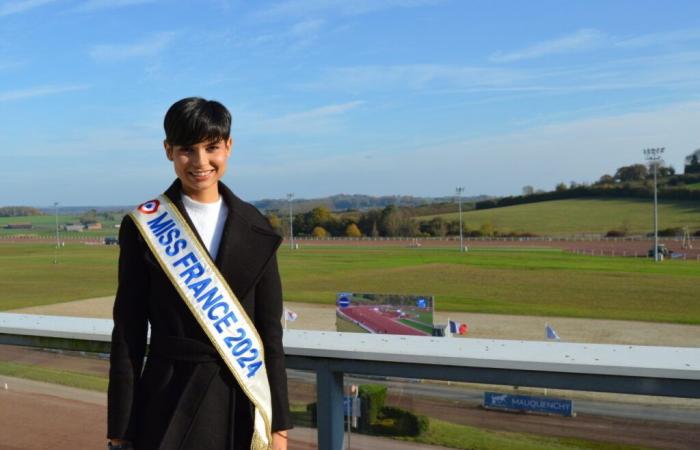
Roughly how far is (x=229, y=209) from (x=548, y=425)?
901 mm

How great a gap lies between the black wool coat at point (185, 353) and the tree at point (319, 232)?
265ft

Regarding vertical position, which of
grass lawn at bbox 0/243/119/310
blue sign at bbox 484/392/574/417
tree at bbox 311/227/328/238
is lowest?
grass lawn at bbox 0/243/119/310

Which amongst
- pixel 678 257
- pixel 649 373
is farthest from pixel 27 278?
pixel 649 373

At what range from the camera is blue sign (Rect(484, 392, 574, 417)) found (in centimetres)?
160

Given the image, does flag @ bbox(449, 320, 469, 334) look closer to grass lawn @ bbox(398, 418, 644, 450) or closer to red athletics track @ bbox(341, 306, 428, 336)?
red athletics track @ bbox(341, 306, 428, 336)

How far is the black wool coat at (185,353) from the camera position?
150 cm

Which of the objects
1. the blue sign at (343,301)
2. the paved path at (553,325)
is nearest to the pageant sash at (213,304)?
the paved path at (553,325)

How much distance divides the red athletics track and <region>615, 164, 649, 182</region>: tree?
9007 centimetres

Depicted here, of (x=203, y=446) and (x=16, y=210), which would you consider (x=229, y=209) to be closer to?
(x=203, y=446)

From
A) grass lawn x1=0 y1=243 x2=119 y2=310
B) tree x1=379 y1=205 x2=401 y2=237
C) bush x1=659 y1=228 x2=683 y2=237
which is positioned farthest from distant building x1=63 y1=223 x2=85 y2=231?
bush x1=659 y1=228 x2=683 y2=237

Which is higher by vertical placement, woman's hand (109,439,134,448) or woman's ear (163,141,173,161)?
woman's ear (163,141,173,161)

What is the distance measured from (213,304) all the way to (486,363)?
24.6 inches

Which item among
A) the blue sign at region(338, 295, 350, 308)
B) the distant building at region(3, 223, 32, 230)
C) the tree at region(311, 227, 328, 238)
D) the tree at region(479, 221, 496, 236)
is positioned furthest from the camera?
the distant building at region(3, 223, 32, 230)

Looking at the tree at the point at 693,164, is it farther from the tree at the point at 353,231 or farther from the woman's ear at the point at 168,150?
the woman's ear at the point at 168,150
